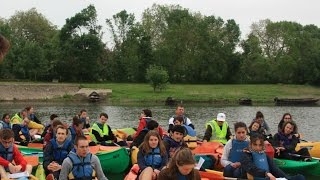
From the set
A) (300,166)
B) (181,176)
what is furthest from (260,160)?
(181,176)

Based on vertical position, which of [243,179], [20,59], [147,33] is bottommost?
[243,179]

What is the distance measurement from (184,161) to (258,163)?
332 centimetres

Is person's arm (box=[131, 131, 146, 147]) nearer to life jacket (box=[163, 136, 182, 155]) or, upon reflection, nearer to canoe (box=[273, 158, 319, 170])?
life jacket (box=[163, 136, 182, 155])

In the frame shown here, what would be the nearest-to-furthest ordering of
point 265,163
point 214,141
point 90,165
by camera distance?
point 90,165
point 265,163
point 214,141

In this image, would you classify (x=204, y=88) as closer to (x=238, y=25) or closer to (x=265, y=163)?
(x=238, y=25)

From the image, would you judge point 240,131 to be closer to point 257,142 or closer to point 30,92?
point 257,142

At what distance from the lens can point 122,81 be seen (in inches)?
2044

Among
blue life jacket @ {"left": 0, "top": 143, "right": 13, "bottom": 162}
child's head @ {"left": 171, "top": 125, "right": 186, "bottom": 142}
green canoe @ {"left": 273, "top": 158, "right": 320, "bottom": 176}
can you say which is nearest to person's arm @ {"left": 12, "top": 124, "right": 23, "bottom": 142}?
blue life jacket @ {"left": 0, "top": 143, "right": 13, "bottom": 162}

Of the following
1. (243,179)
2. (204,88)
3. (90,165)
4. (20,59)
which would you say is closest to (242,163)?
(243,179)

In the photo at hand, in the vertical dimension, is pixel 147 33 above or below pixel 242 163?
above

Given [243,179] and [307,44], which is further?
[307,44]

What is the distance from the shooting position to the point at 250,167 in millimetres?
6895

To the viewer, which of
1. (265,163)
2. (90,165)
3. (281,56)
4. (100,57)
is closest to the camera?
(90,165)

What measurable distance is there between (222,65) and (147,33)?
10.0m
